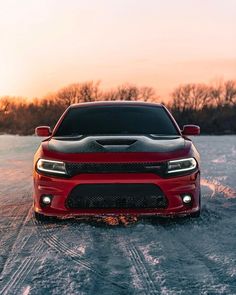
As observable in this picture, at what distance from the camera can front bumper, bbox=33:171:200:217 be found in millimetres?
4840

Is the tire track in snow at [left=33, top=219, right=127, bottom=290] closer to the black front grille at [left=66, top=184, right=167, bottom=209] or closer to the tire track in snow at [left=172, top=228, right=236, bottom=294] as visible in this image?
the black front grille at [left=66, top=184, right=167, bottom=209]

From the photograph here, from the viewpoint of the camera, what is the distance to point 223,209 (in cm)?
626

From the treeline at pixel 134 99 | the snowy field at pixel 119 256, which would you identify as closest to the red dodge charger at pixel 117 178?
the snowy field at pixel 119 256

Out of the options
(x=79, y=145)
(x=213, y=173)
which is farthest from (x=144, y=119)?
(x=213, y=173)

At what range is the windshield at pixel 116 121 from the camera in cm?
621

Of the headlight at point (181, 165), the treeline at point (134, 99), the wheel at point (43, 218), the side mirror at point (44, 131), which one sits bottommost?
the treeline at point (134, 99)

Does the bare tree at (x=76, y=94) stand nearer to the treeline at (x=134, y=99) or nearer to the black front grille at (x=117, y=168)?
the treeline at (x=134, y=99)

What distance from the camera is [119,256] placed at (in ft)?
13.2

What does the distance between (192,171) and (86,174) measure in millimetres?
1141

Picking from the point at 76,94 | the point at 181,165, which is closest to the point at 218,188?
the point at 181,165

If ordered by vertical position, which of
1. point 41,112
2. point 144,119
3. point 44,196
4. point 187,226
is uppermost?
point 144,119

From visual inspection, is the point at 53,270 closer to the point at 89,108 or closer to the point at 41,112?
the point at 89,108

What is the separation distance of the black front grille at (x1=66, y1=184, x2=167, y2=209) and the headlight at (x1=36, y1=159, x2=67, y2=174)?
0.89 ft

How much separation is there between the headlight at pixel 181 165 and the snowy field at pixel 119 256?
2.07 feet
